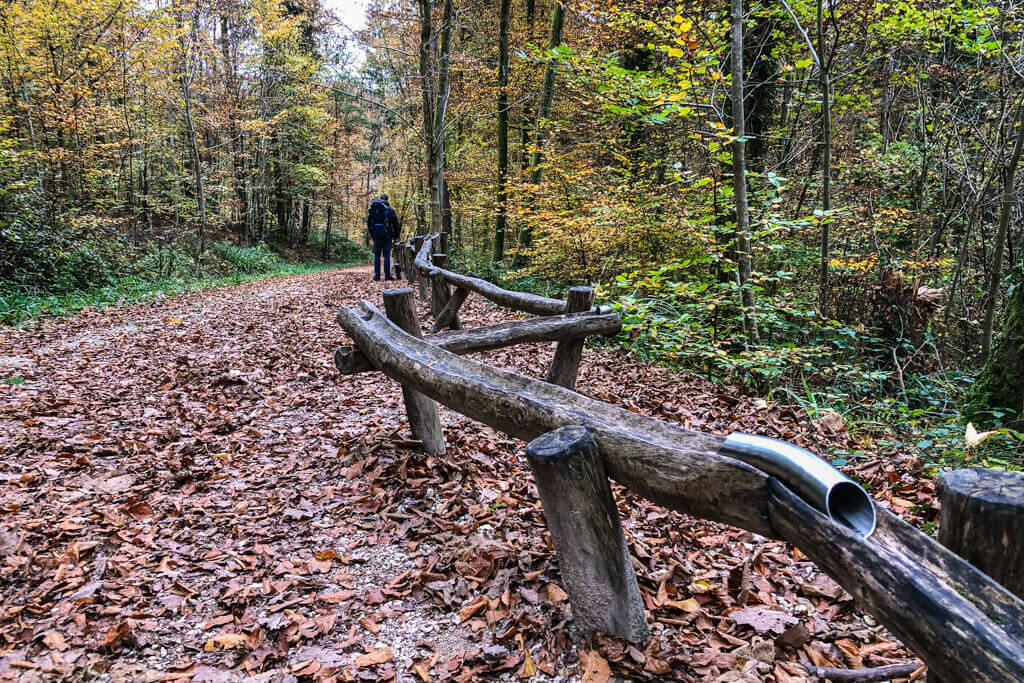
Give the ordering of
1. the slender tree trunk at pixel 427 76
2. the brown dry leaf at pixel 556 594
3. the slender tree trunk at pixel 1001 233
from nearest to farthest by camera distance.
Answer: the brown dry leaf at pixel 556 594 → the slender tree trunk at pixel 1001 233 → the slender tree trunk at pixel 427 76

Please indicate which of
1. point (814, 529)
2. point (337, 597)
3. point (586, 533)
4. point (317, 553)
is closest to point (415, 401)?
point (317, 553)

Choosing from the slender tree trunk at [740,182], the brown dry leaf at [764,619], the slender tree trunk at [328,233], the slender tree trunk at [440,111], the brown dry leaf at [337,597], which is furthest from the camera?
the slender tree trunk at [328,233]

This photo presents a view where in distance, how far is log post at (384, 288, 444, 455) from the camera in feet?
14.1

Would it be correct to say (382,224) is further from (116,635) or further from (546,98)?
(116,635)

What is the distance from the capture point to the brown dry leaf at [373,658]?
245 centimetres

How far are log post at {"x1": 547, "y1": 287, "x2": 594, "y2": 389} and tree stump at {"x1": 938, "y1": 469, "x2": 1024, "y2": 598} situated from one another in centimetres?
356

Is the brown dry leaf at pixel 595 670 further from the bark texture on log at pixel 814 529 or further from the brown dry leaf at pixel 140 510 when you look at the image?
the brown dry leaf at pixel 140 510

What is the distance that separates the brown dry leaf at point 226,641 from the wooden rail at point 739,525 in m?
1.58

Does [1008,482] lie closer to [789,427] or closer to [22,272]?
[789,427]

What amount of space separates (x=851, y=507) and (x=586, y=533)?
3.30 ft

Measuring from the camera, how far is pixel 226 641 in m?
2.61

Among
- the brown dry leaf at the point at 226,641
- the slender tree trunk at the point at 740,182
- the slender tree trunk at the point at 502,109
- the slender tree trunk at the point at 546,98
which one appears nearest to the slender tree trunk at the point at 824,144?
the slender tree trunk at the point at 740,182

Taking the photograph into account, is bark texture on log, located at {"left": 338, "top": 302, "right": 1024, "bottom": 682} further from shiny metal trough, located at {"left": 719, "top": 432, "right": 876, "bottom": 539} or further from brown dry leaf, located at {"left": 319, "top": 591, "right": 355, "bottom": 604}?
brown dry leaf, located at {"left": 319, "top": 591, "right": 355, "bottom": 604}

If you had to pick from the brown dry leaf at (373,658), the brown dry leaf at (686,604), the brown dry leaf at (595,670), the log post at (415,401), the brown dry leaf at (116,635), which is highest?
the log post at (415,401)
